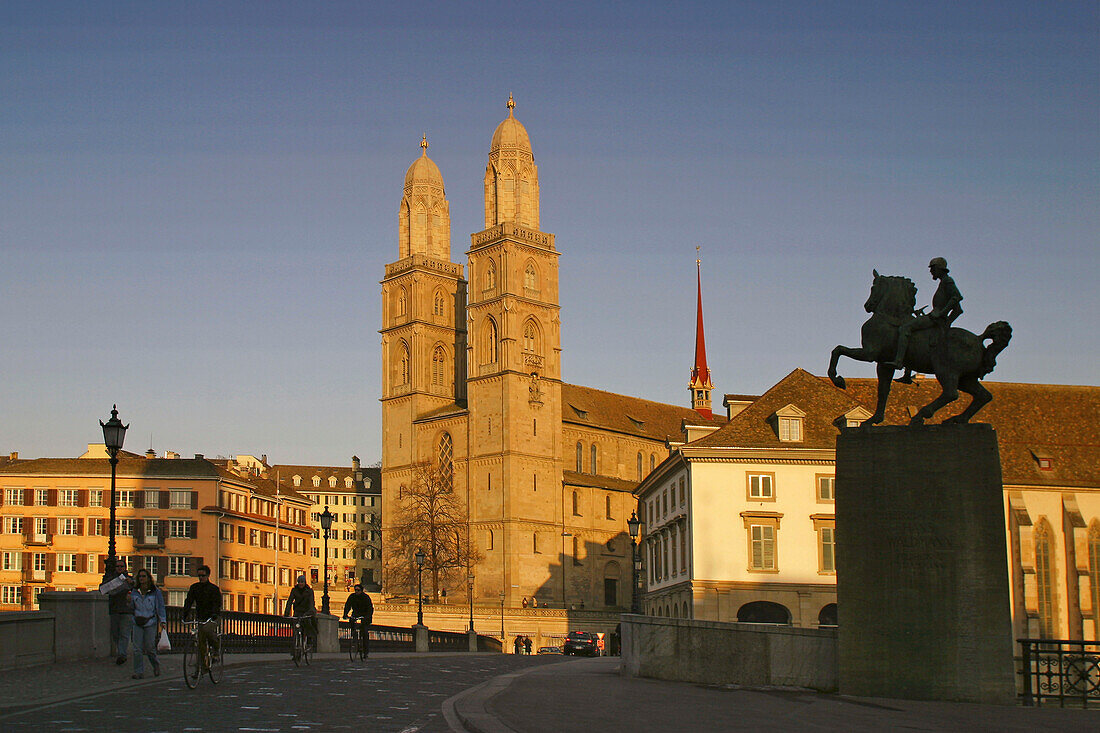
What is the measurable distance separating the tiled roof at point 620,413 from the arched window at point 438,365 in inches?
460

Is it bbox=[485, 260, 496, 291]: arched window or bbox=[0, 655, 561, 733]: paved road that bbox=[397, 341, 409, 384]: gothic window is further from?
bbox=[0, 655, 561, 733]: paved road

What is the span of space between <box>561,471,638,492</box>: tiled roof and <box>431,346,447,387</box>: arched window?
16.0 meters

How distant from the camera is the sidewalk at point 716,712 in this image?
15398 millimetres

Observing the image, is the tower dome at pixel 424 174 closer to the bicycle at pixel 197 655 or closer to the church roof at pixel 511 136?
the church roof at pixel 511 136

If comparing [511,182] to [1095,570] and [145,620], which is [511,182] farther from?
[145,620]

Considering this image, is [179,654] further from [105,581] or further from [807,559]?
[807,559]

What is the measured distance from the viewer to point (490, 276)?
4628 inches

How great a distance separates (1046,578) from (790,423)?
1331 cm

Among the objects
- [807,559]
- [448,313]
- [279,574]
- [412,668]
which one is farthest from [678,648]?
[448,313]

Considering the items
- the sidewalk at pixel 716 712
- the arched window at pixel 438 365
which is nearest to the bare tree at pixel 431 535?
the arched window at pixel 438 365

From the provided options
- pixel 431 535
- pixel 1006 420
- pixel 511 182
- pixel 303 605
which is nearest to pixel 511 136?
pixel 511 182

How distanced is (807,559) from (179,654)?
32.6 metres

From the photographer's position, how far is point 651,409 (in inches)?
5428

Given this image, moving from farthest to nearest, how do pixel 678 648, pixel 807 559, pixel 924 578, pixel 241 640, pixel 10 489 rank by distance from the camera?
pixel 10 489, pixel 807 559, pixel 241 640, pixel 678 648, pixel 924 578
